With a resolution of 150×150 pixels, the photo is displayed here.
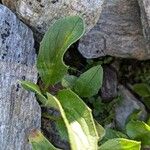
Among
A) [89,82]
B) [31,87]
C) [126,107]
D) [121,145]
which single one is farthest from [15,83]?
[126,107]

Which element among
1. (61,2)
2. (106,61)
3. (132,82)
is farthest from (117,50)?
(61,2)

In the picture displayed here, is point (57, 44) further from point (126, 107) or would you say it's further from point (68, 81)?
point (126, 107)

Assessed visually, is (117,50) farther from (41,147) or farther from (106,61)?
(41,147)

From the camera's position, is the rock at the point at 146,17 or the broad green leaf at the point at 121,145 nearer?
the broad green leaf at the point at 121,145

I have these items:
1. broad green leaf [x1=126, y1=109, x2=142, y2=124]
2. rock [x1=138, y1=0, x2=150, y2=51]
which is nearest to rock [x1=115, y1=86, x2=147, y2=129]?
broad green leaf [x1=126, y1=109, x2=142, y2=124]

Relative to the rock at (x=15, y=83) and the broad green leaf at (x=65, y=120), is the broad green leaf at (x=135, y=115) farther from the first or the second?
the broad green leaf at (x=65, y=120)

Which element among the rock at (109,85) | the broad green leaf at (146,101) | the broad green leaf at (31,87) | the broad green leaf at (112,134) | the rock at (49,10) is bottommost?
the broad green leaf at (146,101)

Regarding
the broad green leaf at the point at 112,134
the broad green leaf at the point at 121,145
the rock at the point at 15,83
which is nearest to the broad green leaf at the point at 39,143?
the rock at the point at 15,83

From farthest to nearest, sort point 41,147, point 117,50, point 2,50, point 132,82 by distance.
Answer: point 132,82 < point 117,50 < point 2,50 < point 41,147
